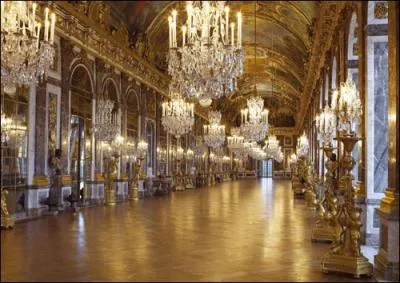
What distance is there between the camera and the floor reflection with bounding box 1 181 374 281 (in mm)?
5738

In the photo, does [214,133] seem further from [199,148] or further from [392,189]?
[392,189]

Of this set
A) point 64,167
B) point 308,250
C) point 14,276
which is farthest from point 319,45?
point 14,276

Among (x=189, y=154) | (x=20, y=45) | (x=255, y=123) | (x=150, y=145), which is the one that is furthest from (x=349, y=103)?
(x=189, y=154)

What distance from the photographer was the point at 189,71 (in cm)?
797

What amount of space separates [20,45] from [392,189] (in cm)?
582

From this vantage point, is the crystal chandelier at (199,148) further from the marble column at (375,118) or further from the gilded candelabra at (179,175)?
the marble column at (375,118)

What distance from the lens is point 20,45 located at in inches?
312

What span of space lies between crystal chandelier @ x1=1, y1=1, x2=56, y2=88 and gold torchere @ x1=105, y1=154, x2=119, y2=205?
8.24 m

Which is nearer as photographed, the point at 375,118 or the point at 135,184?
the point at 375,118

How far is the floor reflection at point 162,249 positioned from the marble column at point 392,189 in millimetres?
520

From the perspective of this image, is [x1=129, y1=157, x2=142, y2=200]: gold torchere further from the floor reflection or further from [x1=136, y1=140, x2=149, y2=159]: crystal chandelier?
the floor reflection

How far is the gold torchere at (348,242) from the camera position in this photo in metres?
5.98

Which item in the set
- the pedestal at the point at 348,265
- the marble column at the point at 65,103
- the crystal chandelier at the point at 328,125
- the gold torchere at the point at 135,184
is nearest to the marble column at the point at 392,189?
the pedestal at the point at 348,265

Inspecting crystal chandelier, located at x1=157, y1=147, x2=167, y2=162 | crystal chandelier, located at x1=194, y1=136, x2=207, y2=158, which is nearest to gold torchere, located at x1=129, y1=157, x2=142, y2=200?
crystal chandelier, located at x1=157, y1=147, x2=167, y2=162
